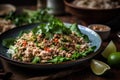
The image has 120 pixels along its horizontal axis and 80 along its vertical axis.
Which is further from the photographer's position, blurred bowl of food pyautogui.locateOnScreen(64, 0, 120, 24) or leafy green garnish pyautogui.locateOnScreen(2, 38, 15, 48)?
blurred bowl of food pyautogui.locateOnScreen(64, 0, 120, 24)

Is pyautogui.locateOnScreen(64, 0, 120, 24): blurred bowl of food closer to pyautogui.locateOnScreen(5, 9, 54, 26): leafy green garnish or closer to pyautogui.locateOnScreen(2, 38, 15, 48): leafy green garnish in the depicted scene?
pyautogui.locateOnScreen(5, 9, 54, 26): leafy green garnish

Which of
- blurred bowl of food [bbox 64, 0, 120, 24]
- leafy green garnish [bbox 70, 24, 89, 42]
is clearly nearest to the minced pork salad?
leafy green garnish [bbox 70, 24, 89, 42]

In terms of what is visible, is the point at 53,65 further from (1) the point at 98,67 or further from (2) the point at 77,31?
(2) the point at 77,31

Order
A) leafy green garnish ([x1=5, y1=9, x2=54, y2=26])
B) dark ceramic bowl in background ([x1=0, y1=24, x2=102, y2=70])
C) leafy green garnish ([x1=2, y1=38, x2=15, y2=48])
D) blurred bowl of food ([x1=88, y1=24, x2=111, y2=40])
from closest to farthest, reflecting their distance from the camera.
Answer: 1. dark ceramic bowl in background ([x1=0, y1=24, x2=102, y2=70])
2. leafy green garnish ([x1=2, y1=38, x2=15, y2=48])
3. blurred bowl of food ([x1=88, y1=24, x2=111, y2=40])
4. leafy green garnish ([x1=5, y1=9, x2=54, y2=26])

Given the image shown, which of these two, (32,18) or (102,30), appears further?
(32,18)

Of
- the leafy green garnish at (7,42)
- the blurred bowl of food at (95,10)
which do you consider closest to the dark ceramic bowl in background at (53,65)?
the leafy green garnish at (7,42)

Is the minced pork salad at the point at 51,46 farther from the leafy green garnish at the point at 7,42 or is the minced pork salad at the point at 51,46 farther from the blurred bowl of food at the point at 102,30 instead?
the blurred bowl of food at the point at 102,30

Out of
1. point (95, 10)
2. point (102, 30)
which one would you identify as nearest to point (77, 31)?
point (102, 30)

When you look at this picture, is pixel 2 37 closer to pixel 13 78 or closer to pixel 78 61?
pixel 13 78

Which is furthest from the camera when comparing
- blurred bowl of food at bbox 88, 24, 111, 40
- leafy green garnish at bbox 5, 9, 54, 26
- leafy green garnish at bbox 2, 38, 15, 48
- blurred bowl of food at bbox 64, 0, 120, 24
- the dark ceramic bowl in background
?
leafy green garnish at bbox 5, 9, 54, 26
